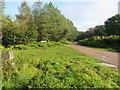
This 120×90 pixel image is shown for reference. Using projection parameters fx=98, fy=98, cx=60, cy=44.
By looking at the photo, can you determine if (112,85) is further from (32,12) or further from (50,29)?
(32,12)

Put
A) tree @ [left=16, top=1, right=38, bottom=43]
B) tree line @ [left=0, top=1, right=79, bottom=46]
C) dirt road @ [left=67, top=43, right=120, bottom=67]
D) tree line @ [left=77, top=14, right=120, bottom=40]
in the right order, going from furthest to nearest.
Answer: tree line @ [left=77, top=14, right=120, bottom=40] → tree @ [left=16, top=1, right=38, bottom=43] → tree line @ [left=0, top=1, right=79, bottom=46] → dirt road @ [left=67, top=43, right=120, bottom=67]

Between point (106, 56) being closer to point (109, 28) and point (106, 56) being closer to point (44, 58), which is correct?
point (44, 58)

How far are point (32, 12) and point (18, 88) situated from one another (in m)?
16.6

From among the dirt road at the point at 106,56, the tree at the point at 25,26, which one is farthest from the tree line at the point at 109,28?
the tree at the point at 25,26

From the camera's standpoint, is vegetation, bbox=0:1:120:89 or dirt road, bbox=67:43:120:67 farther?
dirt road, bbox=67:43:120:67

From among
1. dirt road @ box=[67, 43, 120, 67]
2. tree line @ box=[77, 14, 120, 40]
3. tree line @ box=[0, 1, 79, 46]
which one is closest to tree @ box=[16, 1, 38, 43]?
tree line @ box=[0, 1, 79, 46]

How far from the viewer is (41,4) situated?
58.0 ft

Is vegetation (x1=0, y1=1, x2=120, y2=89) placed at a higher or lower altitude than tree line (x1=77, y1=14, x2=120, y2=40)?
lower

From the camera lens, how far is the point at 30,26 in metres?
14.5

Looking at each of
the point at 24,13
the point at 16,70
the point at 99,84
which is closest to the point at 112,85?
the point at 99,84

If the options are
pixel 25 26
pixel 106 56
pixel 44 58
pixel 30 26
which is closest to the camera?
pixel 44 58

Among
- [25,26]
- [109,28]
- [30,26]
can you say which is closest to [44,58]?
[25,26]

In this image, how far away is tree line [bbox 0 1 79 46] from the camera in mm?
11641

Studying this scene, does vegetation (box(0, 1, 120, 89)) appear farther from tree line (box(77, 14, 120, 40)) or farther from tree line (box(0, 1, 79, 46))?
tree line (box(77, 14, 120, 40))
